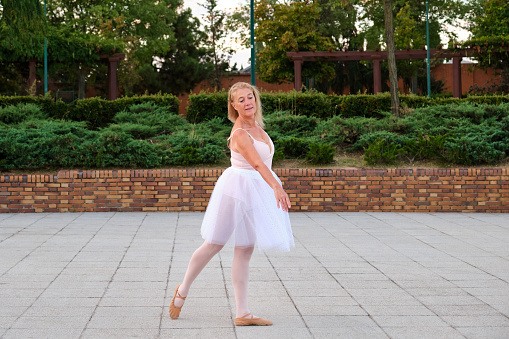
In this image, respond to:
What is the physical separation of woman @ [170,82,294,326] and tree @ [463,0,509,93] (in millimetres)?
25570

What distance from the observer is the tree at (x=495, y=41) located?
89.8ft

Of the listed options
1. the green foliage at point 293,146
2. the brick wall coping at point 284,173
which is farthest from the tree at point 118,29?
the brick wall coping at point 284,173

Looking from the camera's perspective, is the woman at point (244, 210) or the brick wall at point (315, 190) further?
the brick wall at point (315, 190)

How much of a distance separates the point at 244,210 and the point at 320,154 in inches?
324

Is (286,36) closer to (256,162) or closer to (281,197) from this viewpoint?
(256,162)

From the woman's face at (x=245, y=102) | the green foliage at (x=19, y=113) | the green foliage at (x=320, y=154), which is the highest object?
the green foliage at (x=19, y=113)

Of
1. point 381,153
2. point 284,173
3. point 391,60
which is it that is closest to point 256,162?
point 284,173

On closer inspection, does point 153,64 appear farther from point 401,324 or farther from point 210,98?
point 401,324

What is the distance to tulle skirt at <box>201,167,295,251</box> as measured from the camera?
14.2ft

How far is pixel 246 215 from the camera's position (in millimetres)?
4383

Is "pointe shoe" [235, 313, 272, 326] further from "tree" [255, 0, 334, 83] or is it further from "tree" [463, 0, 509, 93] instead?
"tree" [255, 0, 334, 83]

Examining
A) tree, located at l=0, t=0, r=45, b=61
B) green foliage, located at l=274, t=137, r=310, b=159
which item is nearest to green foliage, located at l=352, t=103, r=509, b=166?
green foliage, located at l=274, t=137, r=310, b=159

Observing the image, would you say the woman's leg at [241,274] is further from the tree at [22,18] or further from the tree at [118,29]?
the tree at [118,29]

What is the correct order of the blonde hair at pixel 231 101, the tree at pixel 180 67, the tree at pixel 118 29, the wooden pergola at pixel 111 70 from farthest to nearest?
the tree at pixel 180 67
the tree at pixel 118 29
the wooden pergola at pixel 111 70
the blonde hair at pixel 231 101
